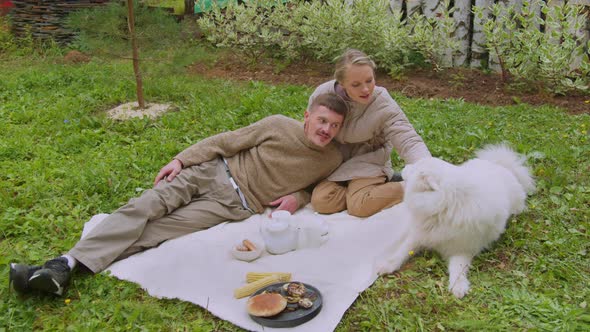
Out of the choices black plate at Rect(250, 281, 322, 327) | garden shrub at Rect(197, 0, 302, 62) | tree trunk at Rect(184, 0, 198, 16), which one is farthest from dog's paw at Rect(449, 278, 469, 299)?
tree trunk at Rect(184, 0, 198, 16)

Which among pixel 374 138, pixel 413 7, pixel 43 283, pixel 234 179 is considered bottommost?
pixel 43 283

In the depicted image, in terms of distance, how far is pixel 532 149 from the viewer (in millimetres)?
4414

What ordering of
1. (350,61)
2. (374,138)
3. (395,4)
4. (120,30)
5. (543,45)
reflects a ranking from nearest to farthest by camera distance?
(350,61) < (374,138) < (543,45) < (120,30) < (395,4)

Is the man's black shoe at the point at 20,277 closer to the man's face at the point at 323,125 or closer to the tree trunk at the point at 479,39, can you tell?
the man's face at the point at 323,125

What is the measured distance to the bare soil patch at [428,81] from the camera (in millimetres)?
6031

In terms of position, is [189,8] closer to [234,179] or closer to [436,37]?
[436,37]

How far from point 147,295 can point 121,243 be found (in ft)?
1.38

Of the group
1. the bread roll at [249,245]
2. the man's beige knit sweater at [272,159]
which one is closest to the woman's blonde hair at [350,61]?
the man's beige knit sweater at [272,159]

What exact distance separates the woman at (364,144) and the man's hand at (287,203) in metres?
0.14

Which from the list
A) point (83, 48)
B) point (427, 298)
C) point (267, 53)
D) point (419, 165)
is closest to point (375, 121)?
point (419, 165)

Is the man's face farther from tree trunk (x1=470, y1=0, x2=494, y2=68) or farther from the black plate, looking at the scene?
tree trunk (x1=470, y1=0, x2=494, y2=68)

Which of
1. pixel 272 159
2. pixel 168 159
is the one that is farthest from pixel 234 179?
pixel 168 159

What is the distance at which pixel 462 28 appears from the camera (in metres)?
6.73

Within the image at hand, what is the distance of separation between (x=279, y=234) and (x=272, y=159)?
0.69 metres
